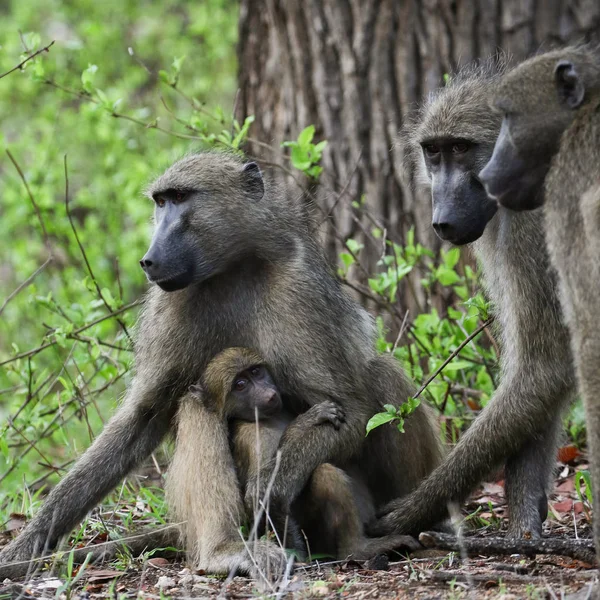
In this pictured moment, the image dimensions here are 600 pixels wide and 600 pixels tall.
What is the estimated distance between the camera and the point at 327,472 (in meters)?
3.69

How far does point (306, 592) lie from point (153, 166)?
5.04 m

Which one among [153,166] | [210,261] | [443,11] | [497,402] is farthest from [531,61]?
[153,166]

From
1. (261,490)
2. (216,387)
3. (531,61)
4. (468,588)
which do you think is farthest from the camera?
(216,387)

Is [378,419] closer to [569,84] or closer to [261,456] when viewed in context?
[261,456]

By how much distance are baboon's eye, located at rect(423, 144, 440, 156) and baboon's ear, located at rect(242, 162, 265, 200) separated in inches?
32.6

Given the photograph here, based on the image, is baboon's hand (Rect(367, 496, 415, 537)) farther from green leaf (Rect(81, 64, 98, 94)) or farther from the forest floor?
green leaf (Rect(81, 64, 98, 94))

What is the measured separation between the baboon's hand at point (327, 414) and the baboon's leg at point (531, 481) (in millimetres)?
698

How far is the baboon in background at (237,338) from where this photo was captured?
389 centimetres

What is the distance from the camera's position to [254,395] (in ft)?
12.8

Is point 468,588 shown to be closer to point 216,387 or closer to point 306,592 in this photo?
point 306,592

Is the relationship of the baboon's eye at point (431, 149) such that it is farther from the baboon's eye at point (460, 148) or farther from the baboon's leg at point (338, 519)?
the baboon's leg at point (338, 519)

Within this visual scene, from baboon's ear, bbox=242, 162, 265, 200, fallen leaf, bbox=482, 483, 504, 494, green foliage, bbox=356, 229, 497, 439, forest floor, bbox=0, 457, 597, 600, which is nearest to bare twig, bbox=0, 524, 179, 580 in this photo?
forest floor, bbox=0, 457, 597, 600

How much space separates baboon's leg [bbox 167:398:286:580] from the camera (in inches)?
139

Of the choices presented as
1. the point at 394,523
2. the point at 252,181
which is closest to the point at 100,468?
the point at 394,523
